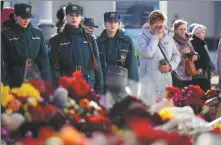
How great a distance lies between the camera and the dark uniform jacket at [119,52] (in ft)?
33.5

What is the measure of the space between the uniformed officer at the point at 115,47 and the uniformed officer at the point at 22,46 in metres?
1.45

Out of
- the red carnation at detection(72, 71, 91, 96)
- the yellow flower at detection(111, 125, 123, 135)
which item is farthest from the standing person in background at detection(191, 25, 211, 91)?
the yellow flower at detection(111, 125, 123, 135)

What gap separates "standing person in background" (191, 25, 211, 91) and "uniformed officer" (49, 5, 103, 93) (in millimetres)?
3113

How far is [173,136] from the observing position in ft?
17.4

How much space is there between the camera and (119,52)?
1023 centimetres

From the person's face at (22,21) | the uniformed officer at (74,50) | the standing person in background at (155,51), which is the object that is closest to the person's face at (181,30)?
the standing person in background at (155,51)

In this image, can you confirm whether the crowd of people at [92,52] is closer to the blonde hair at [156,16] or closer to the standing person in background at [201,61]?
the blonde hair at [156,16]

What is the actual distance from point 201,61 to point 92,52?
11.4 ft

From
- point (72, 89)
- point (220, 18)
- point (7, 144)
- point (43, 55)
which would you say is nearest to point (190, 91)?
point (43, 55)

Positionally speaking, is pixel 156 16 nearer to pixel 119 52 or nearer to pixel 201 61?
pixel 119 52

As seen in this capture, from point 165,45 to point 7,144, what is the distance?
4917 mm

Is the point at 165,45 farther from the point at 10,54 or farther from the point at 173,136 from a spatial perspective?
the point at 173,136

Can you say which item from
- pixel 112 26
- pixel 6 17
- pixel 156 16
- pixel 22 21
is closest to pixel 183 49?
pixel 112 26

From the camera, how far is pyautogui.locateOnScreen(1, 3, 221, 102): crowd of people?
8656 mm
